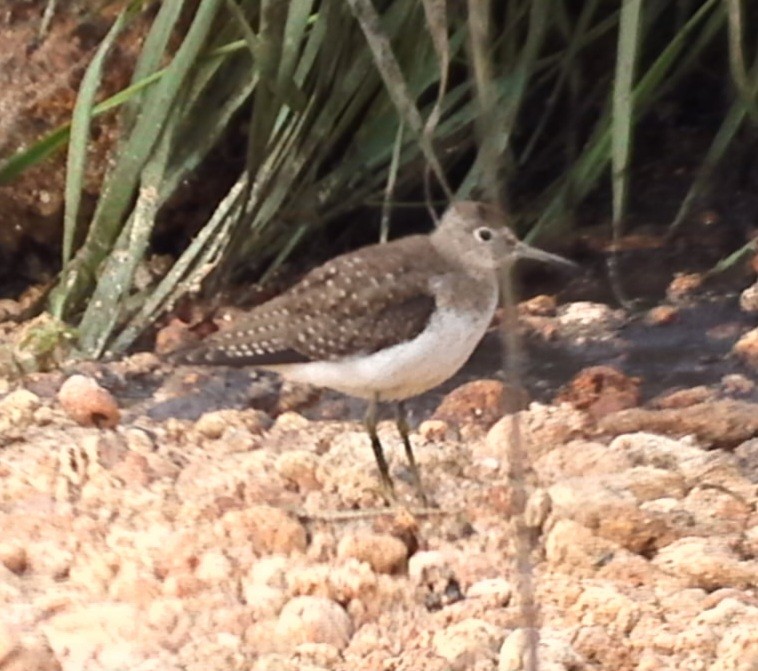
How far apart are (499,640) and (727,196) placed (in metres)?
1.42

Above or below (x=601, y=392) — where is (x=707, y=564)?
below

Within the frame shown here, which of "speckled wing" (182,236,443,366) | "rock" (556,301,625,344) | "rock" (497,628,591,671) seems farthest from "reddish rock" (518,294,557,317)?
"rock" (497,628,591,671)

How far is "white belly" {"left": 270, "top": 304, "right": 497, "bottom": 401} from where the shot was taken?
2.17 m

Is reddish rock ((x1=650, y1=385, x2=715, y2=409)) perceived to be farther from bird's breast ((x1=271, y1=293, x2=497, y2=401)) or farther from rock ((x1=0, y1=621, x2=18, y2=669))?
rock ((x1=0, y1=621, x2=18, y2=669))

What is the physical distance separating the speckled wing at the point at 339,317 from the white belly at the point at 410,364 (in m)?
0.02

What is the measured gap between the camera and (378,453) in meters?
2.21

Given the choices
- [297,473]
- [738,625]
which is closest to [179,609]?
[297,473]

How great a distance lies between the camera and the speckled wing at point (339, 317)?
2205 mm

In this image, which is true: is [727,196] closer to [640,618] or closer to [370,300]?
[370,300]

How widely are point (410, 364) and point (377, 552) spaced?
0.30m

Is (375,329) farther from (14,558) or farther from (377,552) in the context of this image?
(14,558)

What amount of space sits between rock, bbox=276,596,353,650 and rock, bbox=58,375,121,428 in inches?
26.8

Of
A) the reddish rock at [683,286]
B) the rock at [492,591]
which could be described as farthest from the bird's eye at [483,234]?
the rock at [492,591]

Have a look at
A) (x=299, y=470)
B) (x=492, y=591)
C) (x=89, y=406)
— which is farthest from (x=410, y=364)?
(x=89, y=406)
